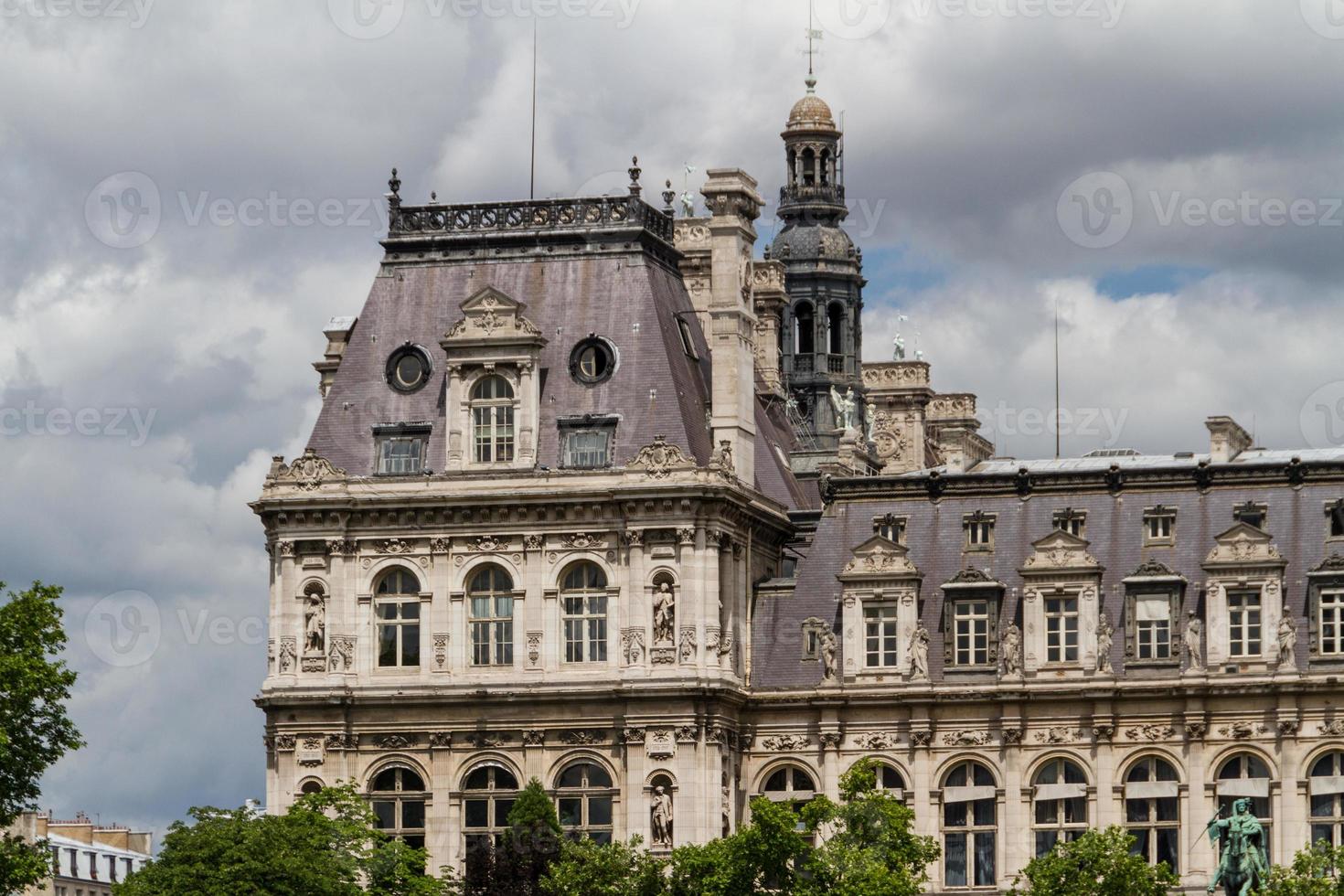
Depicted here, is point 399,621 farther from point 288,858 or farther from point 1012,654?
point 1012,654

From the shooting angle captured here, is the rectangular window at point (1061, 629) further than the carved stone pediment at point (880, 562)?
No

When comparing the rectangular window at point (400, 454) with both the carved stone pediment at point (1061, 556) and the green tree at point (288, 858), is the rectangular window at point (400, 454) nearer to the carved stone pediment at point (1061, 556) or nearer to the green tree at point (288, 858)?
the green tree at point (288, 858)

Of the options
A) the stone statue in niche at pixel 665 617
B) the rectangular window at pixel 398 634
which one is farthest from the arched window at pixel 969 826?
the rectangular window at pixel 398 634

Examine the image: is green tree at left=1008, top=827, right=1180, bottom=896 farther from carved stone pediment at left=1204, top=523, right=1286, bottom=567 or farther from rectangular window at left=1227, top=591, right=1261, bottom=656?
carved stone pediment at left=1204, top=523, right=1286, bottom=567

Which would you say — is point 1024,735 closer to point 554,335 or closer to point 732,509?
point 732,509

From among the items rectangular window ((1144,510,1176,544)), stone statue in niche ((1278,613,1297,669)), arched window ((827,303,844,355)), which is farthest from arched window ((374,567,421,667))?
arched window ((827,303,844,355))

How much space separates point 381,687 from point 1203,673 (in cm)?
2505

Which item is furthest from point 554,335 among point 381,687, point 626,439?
point 381,687

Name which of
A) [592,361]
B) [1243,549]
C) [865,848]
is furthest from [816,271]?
[865,848]

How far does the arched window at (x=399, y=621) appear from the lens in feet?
405

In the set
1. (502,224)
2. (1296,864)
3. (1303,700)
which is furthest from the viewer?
(502,224)

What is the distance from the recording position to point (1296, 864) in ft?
361

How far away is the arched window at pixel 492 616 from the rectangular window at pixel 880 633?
35.9 ft

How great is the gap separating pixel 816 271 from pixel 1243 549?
3919cm
